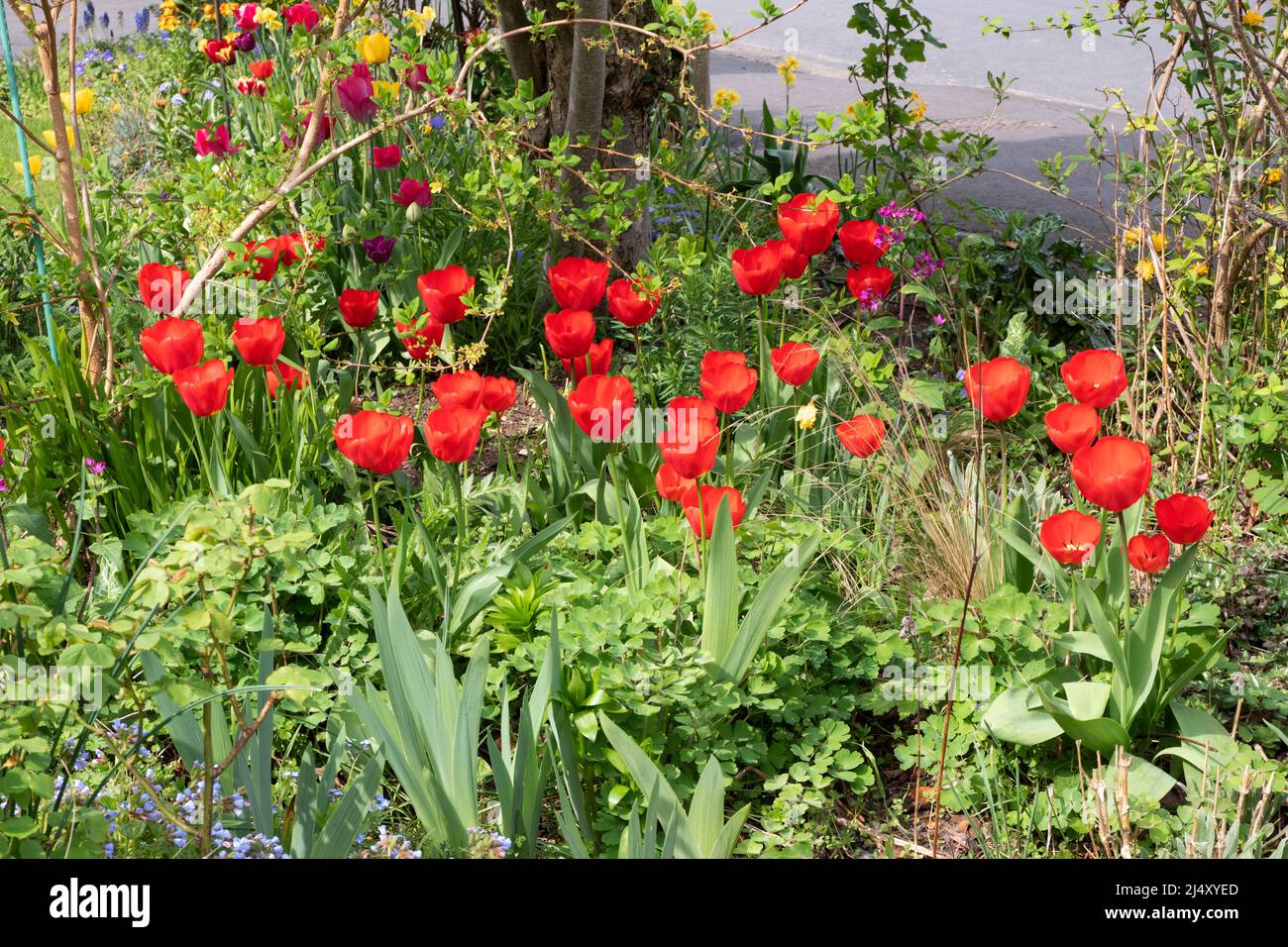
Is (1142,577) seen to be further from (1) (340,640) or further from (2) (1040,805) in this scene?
(1) (340,640)

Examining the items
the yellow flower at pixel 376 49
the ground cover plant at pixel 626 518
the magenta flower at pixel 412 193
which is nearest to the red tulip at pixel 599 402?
the ground cover plant at pixel 626 518

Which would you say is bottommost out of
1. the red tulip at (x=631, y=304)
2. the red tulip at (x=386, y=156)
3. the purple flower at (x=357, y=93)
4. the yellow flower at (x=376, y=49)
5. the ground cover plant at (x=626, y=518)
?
the ground cover plant at (x=626, y=518)

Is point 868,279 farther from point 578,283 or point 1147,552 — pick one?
point 1147,552

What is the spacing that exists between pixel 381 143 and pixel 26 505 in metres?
Answer: 2.08

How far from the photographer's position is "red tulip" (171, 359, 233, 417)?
7.88 feet

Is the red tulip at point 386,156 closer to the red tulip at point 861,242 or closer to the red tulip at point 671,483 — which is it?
the red tulip at point 861,242

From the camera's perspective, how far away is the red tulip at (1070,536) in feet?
7.13

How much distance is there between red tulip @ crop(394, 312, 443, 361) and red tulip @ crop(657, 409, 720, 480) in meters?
0.75

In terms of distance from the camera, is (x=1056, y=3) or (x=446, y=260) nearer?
(x=446, y=260)

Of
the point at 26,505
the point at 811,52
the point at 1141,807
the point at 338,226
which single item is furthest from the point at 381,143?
the point at 811,52

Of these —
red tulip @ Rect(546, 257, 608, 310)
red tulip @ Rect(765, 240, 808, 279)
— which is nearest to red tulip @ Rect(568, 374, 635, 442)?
red tulip @ Rect(546, 257, 608, 310)

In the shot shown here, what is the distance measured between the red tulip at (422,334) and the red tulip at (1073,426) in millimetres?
1331

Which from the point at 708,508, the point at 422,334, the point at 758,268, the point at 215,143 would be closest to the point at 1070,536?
the point at 708,508

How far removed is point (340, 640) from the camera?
2504mm
